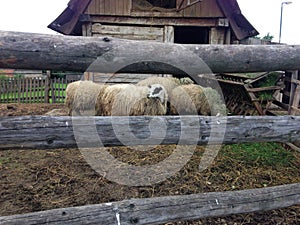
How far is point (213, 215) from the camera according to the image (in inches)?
74.4

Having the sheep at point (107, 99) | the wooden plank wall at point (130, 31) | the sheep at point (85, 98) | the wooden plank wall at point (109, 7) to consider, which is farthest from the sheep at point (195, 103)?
the wooden plank wall at point (109, 7)

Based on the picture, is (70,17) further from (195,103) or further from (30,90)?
(30,90)

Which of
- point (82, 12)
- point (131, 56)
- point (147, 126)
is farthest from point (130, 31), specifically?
point (147, 126)

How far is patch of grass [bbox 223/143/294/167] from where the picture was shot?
394cm

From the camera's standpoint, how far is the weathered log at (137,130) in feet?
5.64

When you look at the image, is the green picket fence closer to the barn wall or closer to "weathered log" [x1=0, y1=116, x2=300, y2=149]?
the barn wall

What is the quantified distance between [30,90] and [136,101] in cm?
788

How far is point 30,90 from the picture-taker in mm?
10977

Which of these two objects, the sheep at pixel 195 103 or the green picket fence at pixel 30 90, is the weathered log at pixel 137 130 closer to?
the sheep at pixel 195 103

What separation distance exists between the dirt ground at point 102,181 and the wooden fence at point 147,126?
722 mm

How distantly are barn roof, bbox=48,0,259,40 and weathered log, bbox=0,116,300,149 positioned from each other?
5.49 m

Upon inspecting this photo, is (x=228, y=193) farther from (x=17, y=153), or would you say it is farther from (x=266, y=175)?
(x=17, y=153)

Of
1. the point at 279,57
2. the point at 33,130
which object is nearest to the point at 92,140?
the point at 33,130

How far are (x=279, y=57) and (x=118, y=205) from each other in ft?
5.64
